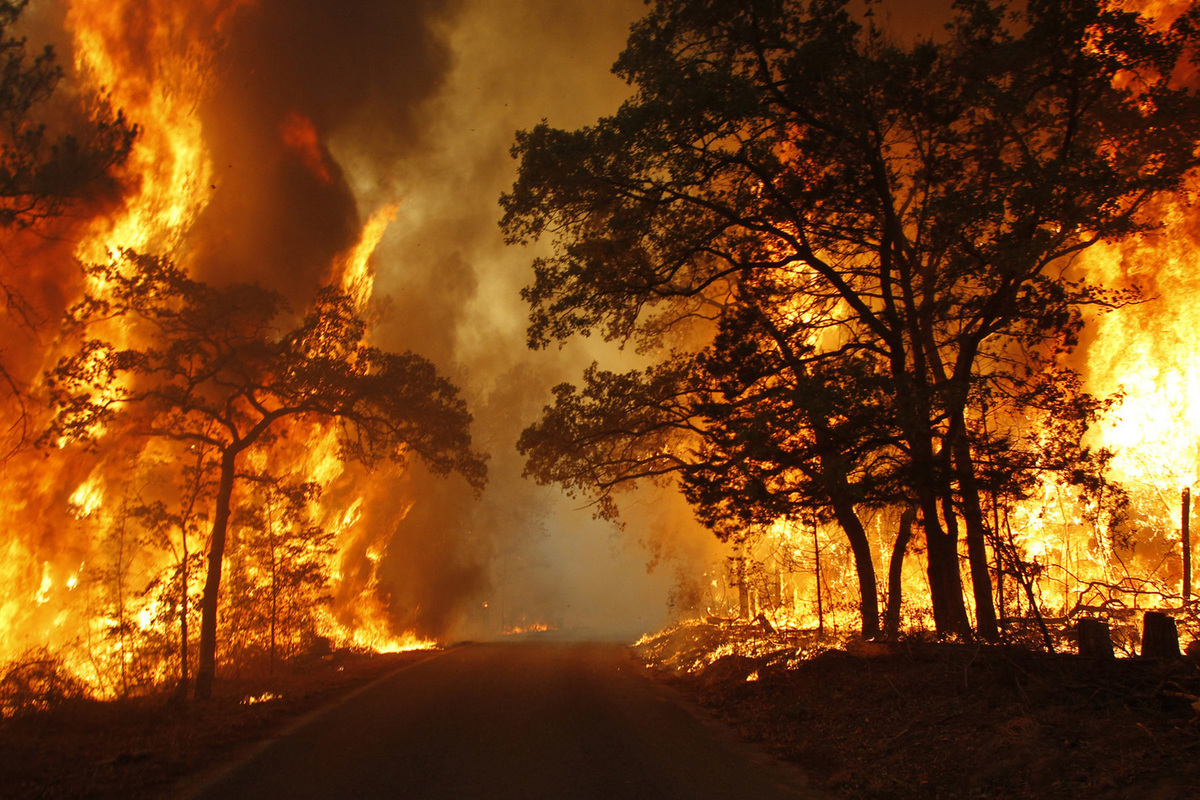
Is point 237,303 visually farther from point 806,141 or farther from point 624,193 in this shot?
point 806,141

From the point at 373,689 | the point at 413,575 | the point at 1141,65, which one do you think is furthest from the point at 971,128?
the point at 413,575

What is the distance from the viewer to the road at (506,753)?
20.9 ft

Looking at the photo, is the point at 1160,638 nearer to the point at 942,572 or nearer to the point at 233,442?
the point at 942,572

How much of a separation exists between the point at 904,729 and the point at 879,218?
832 cm

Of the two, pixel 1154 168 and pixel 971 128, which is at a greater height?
pixel 971 128

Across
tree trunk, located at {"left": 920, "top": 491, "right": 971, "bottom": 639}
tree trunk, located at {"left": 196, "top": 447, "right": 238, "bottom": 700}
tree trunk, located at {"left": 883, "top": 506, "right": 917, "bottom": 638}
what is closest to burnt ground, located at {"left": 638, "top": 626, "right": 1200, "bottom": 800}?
tree trunk, located at {"left": 920, "top": 491, "right": 971, "bottom": 639}

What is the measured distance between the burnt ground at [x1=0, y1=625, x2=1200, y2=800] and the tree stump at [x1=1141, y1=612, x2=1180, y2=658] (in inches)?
19.8

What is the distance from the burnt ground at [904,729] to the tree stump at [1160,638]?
1.65ft

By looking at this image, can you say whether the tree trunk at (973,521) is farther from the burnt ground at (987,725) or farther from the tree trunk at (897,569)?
the tree trunk at (897,569)

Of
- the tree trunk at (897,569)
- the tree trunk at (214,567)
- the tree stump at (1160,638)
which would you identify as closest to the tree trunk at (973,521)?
the tree trunk at (897,569)

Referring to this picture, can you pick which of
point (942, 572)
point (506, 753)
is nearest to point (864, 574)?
point (942, 572)

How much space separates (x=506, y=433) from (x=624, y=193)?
1786 inches

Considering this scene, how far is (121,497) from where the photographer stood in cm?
1791

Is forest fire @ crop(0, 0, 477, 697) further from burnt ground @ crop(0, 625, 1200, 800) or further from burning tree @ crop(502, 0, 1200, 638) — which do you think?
burning tree @ crop(502, 0, 1200, 638)
